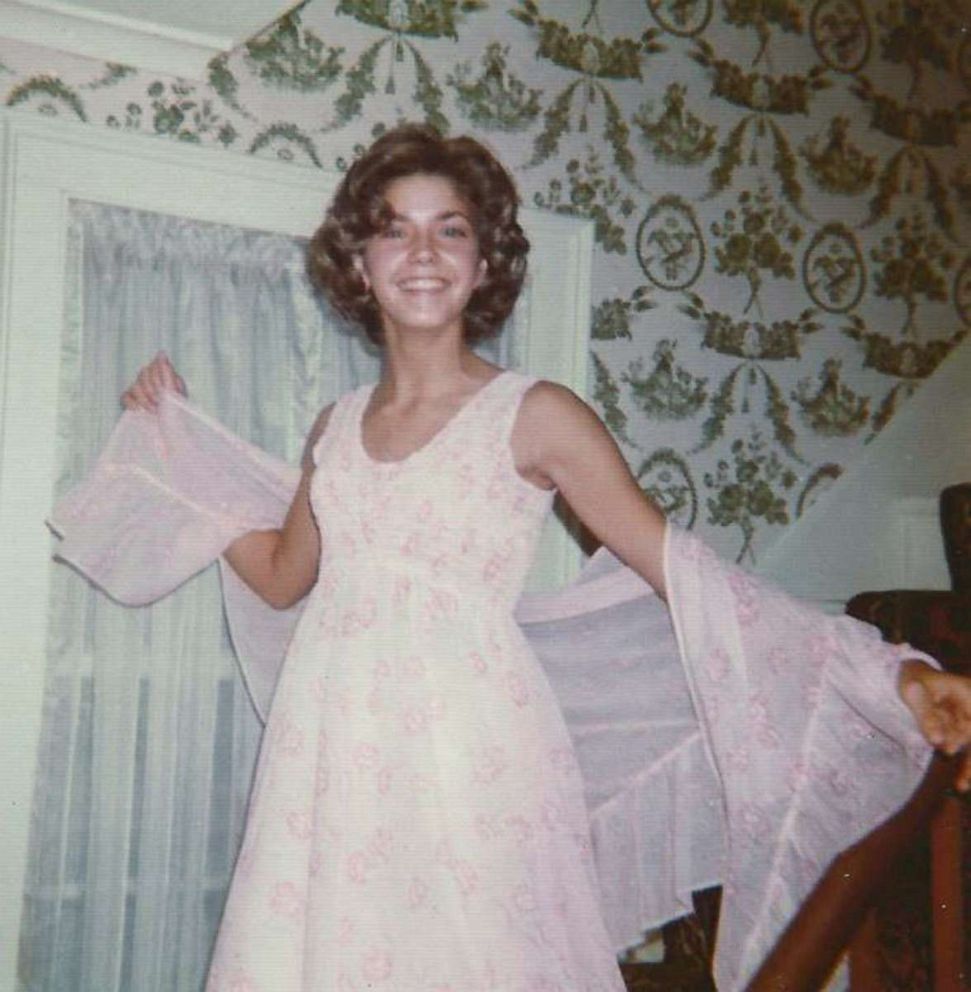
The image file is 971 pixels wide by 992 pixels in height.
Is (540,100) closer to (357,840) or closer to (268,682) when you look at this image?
(268,682)

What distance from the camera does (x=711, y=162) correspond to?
229 cm

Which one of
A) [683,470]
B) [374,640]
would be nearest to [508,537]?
[374,640]

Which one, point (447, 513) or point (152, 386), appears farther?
point (152, 386)

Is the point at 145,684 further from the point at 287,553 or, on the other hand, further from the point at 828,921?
the point at 828,921

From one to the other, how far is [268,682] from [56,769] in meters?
0.42

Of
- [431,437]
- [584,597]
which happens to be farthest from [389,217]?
[584,597]

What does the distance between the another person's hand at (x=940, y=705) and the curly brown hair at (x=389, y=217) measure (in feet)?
2.56

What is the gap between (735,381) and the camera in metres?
2.32

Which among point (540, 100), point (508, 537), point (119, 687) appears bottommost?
point (119, 687)

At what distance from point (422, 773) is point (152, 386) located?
2.46 feet

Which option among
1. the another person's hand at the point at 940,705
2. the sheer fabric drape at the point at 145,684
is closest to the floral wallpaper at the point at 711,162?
the sheer fabric drape at the point at 145,684

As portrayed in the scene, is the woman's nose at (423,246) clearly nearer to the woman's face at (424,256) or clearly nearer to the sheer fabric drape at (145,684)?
the woman's face at (424,256)

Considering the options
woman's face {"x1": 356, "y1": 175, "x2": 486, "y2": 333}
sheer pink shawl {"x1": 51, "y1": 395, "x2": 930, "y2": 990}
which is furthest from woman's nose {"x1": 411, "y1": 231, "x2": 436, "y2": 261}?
sheer pink shawl {"x1": 51, "y1": 395, "x2": 930, "y2": 990}

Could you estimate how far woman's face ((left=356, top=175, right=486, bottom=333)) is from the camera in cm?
139
